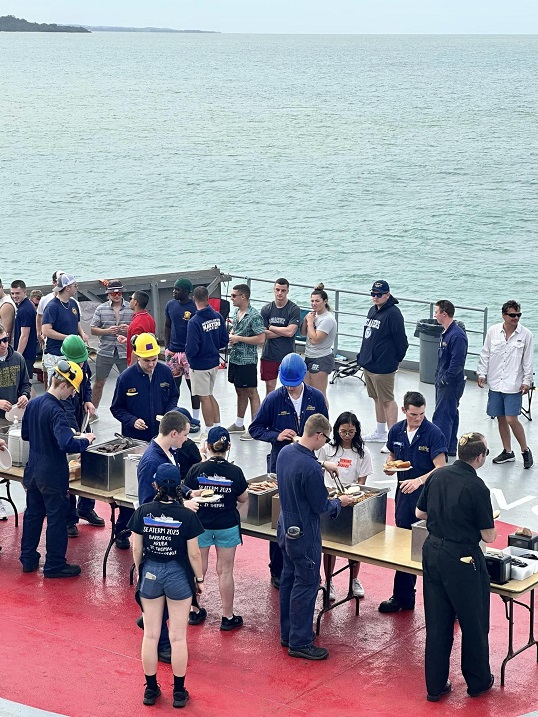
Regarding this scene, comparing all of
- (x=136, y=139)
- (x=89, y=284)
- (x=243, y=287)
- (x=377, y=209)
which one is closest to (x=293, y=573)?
(x=243, y=287)

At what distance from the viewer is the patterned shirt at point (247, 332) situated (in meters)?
14.2

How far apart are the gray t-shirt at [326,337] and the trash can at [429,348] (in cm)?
253

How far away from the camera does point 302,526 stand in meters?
8.42

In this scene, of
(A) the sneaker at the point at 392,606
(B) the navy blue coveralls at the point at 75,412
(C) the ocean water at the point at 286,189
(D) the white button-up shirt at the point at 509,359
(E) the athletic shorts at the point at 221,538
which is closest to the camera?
(E) the athletic shorts at the point at 221,538

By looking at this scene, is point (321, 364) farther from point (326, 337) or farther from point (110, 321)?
point (110, 321)

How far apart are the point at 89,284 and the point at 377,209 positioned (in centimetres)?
5095

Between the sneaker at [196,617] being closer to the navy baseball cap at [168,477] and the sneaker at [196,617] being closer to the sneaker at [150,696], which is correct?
the sneaker at [150,696]

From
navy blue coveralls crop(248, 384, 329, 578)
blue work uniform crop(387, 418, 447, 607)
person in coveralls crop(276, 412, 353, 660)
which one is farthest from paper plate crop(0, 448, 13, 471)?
blue work uniform crop(387, 418, 447, 607)

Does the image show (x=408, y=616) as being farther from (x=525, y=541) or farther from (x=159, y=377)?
(x=159, y=377)

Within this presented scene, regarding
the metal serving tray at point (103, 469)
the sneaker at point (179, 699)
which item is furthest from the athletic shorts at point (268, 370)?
the sneaker at point (179, 699)

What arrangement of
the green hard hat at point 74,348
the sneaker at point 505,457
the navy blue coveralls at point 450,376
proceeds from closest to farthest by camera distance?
the green hard hat at point 74,348
the navy blue coveralls at point 450,376
the sneaker at point 505,457

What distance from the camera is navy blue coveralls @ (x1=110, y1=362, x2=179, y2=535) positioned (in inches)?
423

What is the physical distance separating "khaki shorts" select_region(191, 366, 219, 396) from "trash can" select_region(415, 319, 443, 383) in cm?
377

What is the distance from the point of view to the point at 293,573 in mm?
8719
